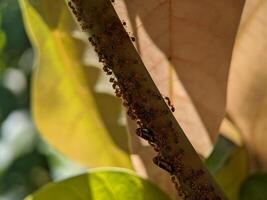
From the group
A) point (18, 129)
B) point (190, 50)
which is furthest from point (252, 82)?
point (18, 129)

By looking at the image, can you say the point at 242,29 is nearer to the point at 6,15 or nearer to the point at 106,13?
the point at 106,13

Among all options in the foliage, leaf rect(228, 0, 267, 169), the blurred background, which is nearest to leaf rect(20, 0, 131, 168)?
the foliage

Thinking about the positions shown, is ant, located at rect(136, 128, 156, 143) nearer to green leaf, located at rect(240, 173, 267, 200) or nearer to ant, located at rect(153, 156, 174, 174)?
ant, located at rect(153, 156, 174, 174)

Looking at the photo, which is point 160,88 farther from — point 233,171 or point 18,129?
point 18,129

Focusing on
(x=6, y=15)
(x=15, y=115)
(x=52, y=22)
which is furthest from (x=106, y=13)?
(x=15, y=115)

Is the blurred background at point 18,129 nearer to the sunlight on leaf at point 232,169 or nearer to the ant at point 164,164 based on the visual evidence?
the sunlight on leaf at point 232,169
